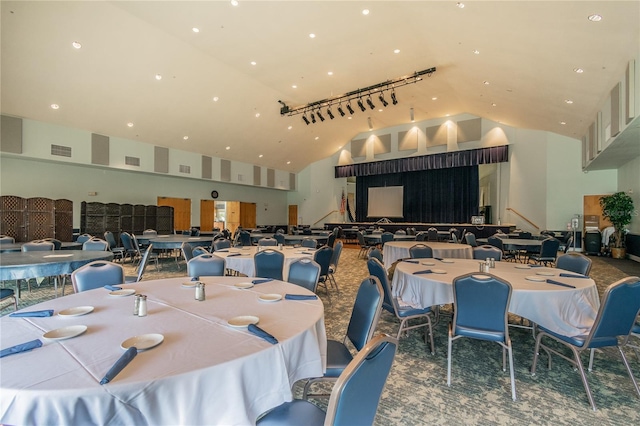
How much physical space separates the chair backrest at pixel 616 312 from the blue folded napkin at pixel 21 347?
365 cm

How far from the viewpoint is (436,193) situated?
17281mm

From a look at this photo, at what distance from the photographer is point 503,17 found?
5.39 m

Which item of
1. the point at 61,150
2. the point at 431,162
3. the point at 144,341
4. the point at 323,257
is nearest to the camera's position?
the point at 144,341

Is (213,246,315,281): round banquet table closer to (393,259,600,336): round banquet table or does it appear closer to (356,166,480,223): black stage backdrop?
(393,259,600,336): round banquet table

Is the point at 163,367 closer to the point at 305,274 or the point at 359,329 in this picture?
the point at 359,329

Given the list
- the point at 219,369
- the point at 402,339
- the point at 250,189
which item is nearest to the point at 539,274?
the point at 402,339

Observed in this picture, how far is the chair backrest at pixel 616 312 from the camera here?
2.43 m

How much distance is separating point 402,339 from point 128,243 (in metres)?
7.92

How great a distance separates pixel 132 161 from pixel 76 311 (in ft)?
37.6

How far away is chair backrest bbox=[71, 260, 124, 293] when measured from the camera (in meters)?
2.86

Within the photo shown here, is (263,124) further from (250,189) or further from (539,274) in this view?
(539,274)

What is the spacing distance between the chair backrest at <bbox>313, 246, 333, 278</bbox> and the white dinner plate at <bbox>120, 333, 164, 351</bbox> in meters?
3.49

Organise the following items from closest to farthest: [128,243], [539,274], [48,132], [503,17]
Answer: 1. [539,274]
2. [503,17]
3. [128,243]
4. [48,132]

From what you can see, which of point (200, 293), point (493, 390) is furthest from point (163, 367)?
point (493, 390)
